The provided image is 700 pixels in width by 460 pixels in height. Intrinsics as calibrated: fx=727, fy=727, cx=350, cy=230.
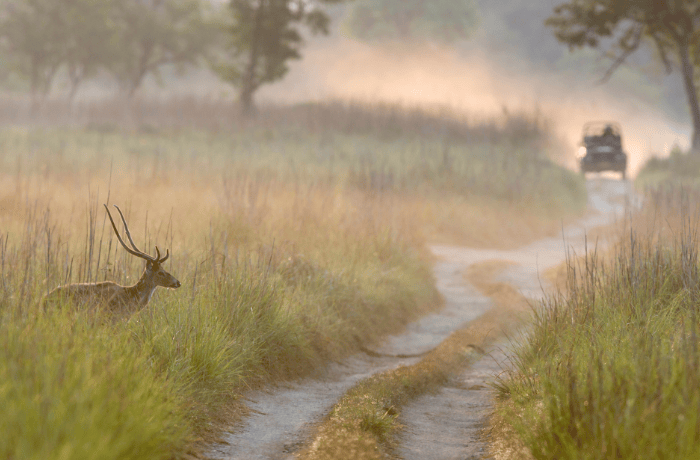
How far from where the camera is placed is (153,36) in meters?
41.1

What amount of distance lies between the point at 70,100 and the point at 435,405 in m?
35.0

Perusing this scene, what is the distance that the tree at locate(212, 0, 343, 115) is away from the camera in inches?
1116

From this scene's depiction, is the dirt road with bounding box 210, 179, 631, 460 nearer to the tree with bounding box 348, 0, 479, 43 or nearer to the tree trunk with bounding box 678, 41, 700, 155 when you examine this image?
the tree trunk with bounding box 678, 41, 700, 155

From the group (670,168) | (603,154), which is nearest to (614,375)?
(670,168)

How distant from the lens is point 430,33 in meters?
58.1

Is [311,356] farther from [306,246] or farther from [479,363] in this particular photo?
[306,246]

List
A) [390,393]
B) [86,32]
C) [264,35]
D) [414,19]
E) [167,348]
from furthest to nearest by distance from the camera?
1. [414,19]
2. [86,32]
3. [264,35]
4. [390,393]
5. [167,348]

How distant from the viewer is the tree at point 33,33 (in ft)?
126

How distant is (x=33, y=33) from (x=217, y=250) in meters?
35.7

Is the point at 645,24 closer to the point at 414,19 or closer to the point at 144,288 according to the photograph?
the point at 144,288

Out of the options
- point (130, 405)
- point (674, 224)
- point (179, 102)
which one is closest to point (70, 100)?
point (179, 102)

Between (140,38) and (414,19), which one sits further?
(414,19)

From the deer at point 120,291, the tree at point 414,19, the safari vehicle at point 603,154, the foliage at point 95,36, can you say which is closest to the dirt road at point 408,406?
the deer at point 120,291

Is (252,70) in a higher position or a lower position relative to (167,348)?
higher
